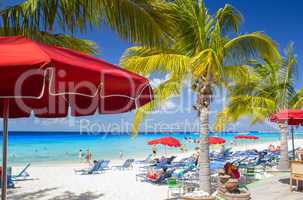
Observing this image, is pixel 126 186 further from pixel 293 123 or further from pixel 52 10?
pixel 52 10

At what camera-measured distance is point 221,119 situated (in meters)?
22.5

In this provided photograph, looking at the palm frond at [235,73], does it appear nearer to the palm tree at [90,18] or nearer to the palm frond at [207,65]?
the palm frond at [207,65]

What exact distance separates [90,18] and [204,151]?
512 cm

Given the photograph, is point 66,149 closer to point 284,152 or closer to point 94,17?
point 284,152

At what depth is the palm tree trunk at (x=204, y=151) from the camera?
911cm

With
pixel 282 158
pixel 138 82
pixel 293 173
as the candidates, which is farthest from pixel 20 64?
pixel 282 158

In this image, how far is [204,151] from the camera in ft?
30.4

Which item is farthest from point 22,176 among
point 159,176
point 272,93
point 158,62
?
point 272,93

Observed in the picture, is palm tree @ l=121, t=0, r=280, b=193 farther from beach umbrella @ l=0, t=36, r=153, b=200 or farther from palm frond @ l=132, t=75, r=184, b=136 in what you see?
beach umbrella @ l=0, t=36, r=153, b=200

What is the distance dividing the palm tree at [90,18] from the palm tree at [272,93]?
34.1ft

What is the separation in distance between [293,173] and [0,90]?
9.25 metres

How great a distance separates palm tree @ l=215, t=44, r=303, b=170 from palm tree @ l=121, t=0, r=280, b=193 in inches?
231

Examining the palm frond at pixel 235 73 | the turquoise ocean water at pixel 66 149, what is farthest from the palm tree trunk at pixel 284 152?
the turquoise ocean water at pixel 66 149

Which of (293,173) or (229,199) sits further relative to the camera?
(293,173)
